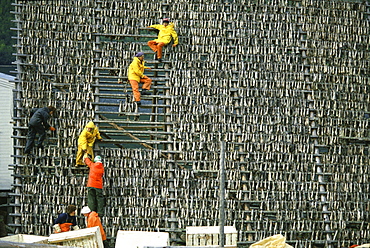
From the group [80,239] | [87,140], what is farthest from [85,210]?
[87,140]

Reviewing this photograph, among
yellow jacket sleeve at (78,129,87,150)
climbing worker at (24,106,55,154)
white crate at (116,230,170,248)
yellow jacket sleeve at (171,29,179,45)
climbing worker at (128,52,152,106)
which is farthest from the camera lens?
yellow jacket sleeve at (171,29,179,45)

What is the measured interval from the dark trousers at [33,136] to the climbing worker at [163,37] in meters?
3.47

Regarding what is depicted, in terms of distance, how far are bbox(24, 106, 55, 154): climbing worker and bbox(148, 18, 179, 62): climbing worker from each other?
3.01 meters

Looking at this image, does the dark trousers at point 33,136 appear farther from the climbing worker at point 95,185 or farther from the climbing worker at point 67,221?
the climbing worker at point 67,221

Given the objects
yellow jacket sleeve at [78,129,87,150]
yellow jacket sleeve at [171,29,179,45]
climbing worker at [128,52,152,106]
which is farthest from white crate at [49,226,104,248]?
yellow jacket sleeve at [171,29,179,45]

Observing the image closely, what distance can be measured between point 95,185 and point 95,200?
413 mm

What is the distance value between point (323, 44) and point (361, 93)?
5.39ft

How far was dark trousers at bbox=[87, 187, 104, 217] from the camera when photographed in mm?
13719

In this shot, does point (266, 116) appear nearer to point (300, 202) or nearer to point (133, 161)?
point (300, 202)

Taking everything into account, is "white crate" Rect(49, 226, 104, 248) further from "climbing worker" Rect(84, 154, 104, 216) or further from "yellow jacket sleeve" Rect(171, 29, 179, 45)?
"yellow jacket sleeve" Rect(171, 29, 179, 45)

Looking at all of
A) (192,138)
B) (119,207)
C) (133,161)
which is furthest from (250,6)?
(119,207)

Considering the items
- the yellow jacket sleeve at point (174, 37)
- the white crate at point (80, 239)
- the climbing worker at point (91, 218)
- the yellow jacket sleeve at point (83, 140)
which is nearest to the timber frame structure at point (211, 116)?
the yellow jacket sleeve at point (174, 37)

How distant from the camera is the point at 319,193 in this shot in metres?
14.6

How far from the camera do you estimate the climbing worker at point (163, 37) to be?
14820mm
